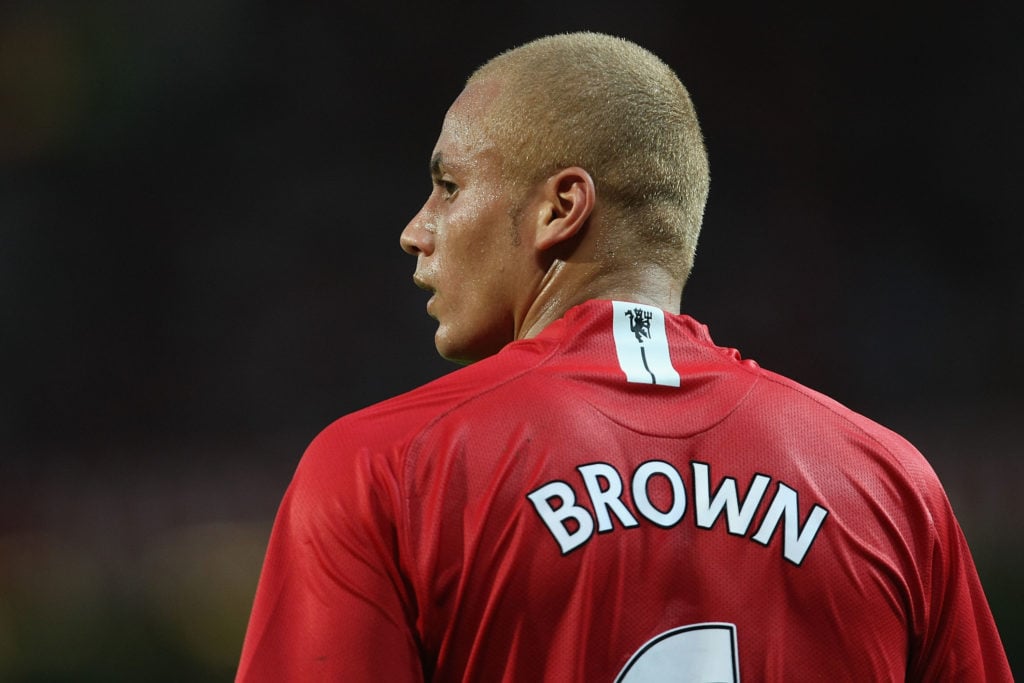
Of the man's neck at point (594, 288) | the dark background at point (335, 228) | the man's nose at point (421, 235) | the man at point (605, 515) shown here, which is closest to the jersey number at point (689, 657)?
the man at point (605, 515)

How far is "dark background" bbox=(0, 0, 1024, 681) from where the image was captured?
19.0 feet

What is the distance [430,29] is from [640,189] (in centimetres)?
528

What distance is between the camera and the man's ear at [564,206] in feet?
5.05

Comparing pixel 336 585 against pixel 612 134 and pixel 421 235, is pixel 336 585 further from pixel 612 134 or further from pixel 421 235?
pixel 612 134

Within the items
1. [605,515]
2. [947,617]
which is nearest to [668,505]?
→ [605,515]

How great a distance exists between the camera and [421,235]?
5.47 ft

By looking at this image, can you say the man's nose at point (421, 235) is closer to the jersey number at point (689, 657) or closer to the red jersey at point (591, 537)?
the red jersey at point (591, 537)

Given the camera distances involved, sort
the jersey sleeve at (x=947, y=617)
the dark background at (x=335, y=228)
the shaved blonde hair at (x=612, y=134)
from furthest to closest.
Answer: the dark background at (x=335, y=228) < the shaved blonde hair at (x=612, y=134) < the jersey sleeve at (x=947, y=617)

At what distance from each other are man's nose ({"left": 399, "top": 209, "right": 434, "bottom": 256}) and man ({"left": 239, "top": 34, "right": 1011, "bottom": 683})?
0.47ft

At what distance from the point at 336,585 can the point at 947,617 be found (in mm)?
755

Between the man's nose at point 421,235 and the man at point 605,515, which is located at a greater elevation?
the man's nose at point 421,235

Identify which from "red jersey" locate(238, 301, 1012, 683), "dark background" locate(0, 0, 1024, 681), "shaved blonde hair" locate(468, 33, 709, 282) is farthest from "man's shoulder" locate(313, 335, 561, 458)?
"dark background" locate(0, 0, 1024, 681)

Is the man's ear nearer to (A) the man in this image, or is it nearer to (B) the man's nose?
(A) the man

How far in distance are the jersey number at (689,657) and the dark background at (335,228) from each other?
4.43m
